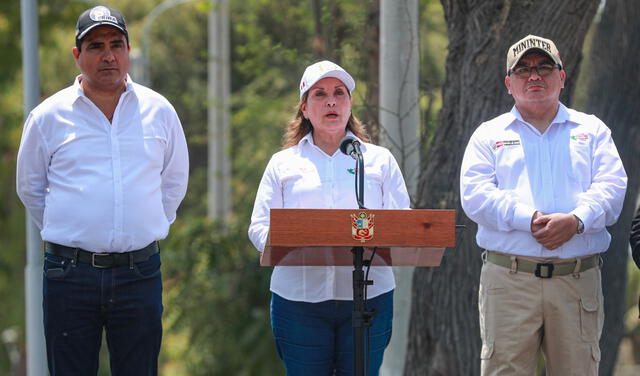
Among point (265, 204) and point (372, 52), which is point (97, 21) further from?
point (372, 52)

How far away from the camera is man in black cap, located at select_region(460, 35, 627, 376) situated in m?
5.14

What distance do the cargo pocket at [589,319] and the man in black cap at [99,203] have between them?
6.93 ft

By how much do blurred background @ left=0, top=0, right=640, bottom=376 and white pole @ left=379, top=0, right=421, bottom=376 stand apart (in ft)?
0.46

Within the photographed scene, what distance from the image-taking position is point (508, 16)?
6.99 meters

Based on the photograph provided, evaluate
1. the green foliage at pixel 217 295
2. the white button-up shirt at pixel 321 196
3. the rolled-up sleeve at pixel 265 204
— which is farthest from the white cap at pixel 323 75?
the green foliage at pixel 217 295

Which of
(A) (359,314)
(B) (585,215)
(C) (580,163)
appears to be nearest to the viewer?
(A) (359,314)

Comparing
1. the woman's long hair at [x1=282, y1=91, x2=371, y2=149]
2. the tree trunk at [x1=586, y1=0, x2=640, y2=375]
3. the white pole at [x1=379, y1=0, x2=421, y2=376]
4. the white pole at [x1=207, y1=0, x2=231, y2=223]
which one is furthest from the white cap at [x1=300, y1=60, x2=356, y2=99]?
the white pole at [x1=207, y1=0, x2=231, y2=223]

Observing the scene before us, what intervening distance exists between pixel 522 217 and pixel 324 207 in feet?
3.13

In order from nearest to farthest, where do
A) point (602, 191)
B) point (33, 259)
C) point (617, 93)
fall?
point (602, 191)
point (33, 259)
point (617, 93)

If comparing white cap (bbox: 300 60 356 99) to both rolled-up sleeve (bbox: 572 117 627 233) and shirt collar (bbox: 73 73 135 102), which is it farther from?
rolled-up sleeve (bbox: 572 117 627 233)

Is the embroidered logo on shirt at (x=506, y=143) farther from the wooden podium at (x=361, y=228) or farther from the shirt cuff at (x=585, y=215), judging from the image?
the wooden podium at (x=361, y=228)

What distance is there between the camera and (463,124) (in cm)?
717

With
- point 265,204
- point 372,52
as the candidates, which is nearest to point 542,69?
point 265,204

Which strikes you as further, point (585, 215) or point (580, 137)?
point (580, 137)
